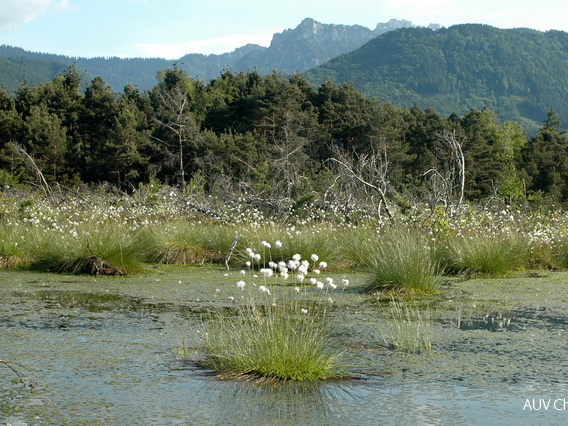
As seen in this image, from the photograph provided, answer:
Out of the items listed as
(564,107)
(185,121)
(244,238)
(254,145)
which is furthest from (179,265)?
(564,107)

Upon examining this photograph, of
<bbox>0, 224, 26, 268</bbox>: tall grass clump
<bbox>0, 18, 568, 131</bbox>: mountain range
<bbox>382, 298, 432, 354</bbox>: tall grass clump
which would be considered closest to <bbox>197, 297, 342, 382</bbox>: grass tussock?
<bbox>382, 298, 432, 354</bbox>: tall grass clump

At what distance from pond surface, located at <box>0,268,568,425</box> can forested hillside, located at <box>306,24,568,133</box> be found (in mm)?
152012

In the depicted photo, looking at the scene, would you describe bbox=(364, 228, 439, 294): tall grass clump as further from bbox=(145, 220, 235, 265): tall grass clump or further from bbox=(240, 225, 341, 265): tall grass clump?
bbox=(145, 220, 235, 265): tall grass clump

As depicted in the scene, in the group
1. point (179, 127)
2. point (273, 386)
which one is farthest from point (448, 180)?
point (179, 127)

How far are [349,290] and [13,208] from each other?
9625mm

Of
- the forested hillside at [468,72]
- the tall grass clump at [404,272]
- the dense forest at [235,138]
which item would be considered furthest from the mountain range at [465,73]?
the tall grass clump at [404,272]

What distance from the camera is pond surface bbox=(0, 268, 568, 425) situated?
15.0 ft

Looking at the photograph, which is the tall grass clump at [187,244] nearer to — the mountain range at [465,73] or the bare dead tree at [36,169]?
the bare dead tree at [36,169]

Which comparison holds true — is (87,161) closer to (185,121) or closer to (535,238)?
(185,121)

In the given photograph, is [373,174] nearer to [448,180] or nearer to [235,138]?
[448,180]

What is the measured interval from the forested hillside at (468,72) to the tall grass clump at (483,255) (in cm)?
14727

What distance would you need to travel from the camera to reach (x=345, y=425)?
437 centimetres

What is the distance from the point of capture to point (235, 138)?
4069cm

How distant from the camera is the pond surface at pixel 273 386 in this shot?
15.0ft
